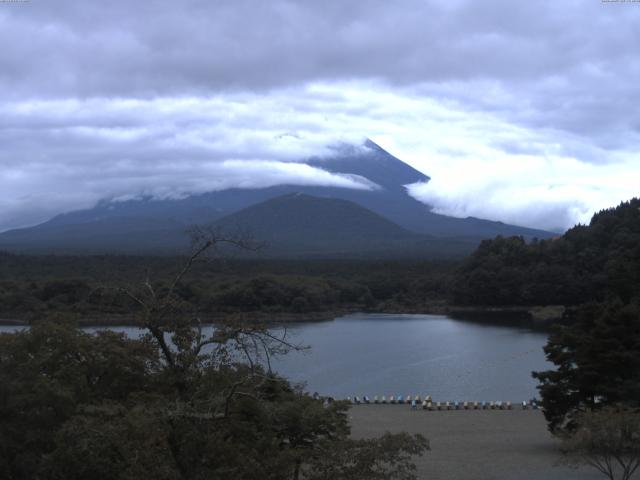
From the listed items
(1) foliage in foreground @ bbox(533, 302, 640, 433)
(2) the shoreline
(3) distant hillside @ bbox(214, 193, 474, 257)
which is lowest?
(2) the shoreline

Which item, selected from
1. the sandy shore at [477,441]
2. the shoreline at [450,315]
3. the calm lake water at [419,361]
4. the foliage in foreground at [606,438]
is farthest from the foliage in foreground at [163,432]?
the shoreline at [450,315]

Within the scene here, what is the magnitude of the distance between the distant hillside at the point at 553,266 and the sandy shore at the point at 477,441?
94.2 feet

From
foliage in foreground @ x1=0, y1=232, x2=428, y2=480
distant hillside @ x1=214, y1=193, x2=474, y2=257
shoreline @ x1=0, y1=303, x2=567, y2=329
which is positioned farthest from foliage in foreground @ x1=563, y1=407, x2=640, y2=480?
distant hillside @ x1=214, y1=193, x2=474, y2=257

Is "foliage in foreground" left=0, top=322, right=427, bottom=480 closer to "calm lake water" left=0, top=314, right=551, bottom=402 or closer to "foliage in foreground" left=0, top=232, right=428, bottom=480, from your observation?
"foliage in foreground" left=0, top=232, right=428, bottom=480

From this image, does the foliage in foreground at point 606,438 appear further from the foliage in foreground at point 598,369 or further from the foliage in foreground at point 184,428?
the foliage in foreground at point 184,428

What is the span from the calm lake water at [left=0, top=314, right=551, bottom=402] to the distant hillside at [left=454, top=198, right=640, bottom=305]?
29.2ft

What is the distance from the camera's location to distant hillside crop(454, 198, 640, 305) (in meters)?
49.8

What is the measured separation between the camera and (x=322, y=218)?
387ft

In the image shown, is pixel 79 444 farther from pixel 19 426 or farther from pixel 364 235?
pixel 364 235

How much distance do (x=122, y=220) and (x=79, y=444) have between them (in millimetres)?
132307

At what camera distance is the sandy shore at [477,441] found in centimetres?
1366

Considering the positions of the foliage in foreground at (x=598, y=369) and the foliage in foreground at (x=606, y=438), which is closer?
the foliage in foreground at (x=606, y=438)

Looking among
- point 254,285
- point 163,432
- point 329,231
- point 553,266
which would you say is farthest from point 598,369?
point 329,231

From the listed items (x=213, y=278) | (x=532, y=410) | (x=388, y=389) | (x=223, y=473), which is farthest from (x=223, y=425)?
(x=213, y=278)
